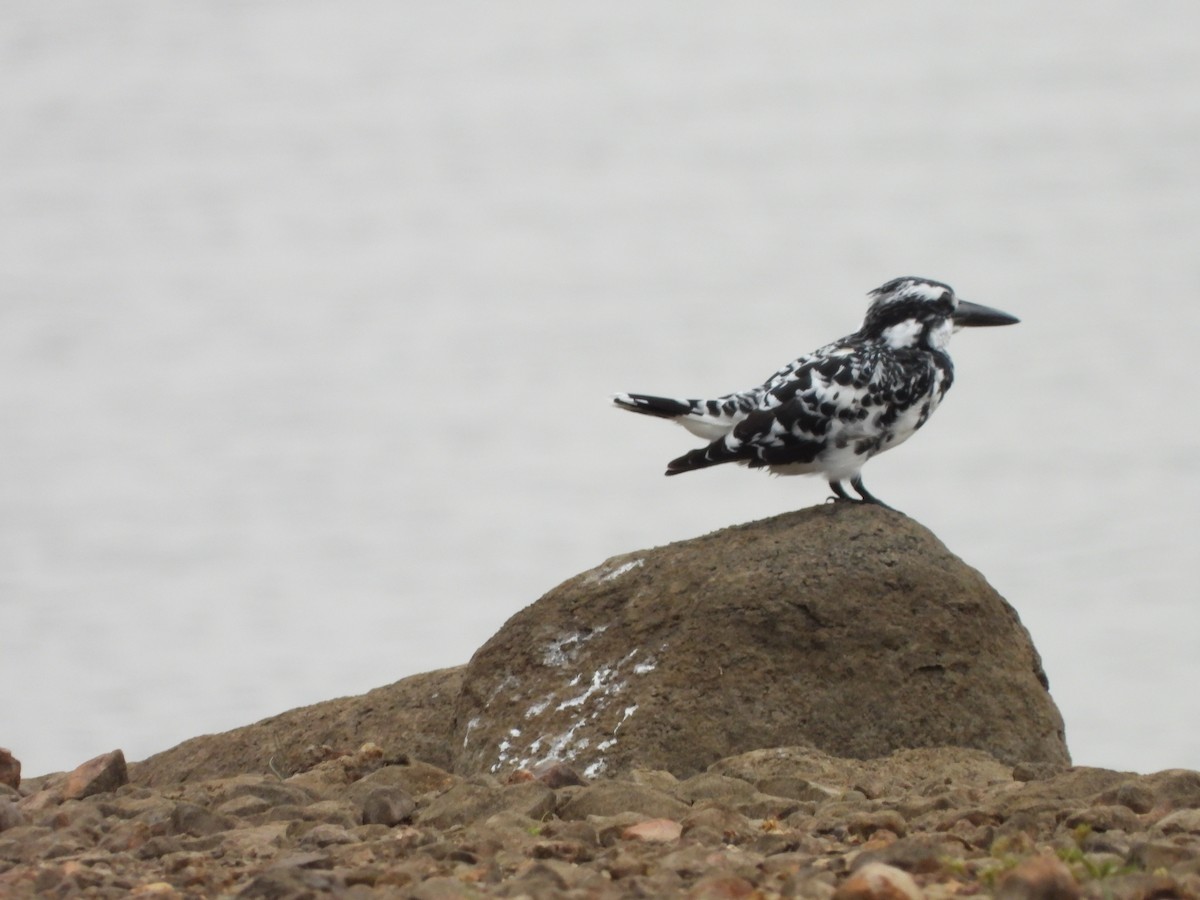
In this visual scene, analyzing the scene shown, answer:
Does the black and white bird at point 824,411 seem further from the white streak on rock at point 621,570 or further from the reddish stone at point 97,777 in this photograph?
the reddish stone at point 97,777

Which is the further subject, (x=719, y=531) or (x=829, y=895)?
(x=719, y=531)

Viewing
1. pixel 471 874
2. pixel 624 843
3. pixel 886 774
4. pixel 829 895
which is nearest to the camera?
pixel 829 895

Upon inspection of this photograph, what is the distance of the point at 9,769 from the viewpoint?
8.15 meters

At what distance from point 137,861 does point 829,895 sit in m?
2.43

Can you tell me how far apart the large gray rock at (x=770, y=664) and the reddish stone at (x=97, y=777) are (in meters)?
1.61

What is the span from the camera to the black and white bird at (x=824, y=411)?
9141mm

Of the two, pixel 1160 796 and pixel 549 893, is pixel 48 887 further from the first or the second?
pixel 1160 796

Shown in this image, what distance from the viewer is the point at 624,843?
17.7 feet

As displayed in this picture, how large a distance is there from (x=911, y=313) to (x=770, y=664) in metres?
2.64

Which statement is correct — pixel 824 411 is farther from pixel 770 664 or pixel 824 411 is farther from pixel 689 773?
pixel 689 773

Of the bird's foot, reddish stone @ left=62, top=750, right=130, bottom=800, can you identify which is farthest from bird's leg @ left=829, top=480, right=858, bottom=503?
reddish stone @ left=62, top=750, right=130, bottom=800

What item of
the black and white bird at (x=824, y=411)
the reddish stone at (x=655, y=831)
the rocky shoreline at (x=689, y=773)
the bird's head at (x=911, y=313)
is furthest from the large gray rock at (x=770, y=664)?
the reddish stone at (x=655, y=831)

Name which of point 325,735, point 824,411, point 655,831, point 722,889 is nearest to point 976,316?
point 824,411

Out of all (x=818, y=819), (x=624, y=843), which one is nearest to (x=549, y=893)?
(x=624, y=843)
